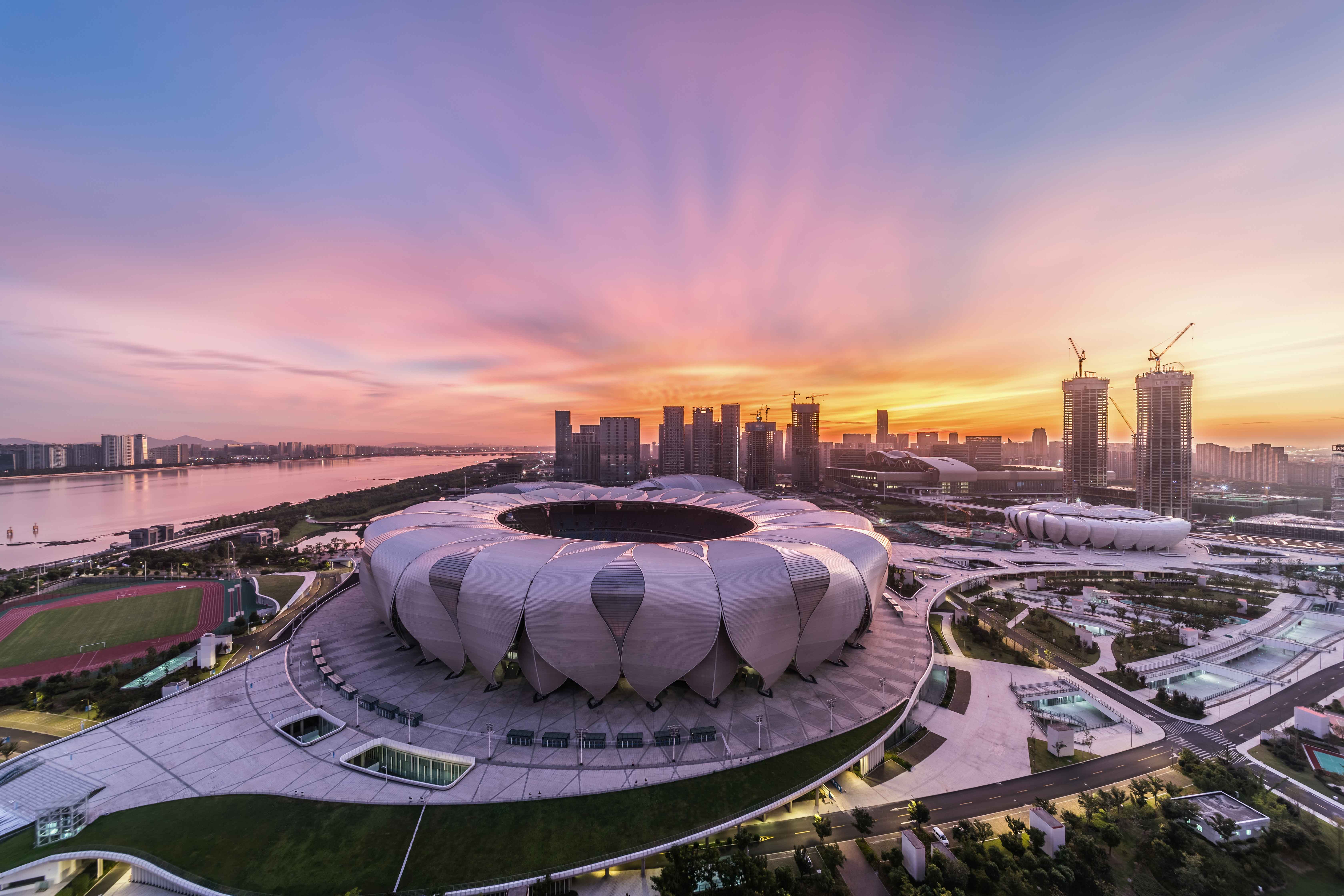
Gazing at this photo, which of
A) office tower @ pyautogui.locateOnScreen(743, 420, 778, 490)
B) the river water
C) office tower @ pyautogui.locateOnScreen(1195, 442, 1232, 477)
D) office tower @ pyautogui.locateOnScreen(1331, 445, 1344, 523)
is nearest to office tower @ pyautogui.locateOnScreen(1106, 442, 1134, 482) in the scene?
office tower @ pyautogui.locateOnScreen(1195, 442, 1232, 477)

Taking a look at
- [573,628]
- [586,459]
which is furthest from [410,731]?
[586,459]

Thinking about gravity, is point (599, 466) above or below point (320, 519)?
above

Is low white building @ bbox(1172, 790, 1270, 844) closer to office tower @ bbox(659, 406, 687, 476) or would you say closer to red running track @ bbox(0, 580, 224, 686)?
red running track @ bbox(0, 580, 224, 686)

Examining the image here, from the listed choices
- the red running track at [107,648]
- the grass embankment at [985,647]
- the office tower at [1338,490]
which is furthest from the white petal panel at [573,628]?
the office tower at [1338,490]

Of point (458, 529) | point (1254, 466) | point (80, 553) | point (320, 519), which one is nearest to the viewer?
point (458, 529)

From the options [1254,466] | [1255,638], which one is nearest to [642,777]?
[1255,638]

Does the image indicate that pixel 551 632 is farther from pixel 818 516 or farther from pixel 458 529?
pixel 818 516

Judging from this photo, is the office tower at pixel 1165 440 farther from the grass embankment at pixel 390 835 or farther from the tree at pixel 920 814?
the grass embankment at pixel 390 835
